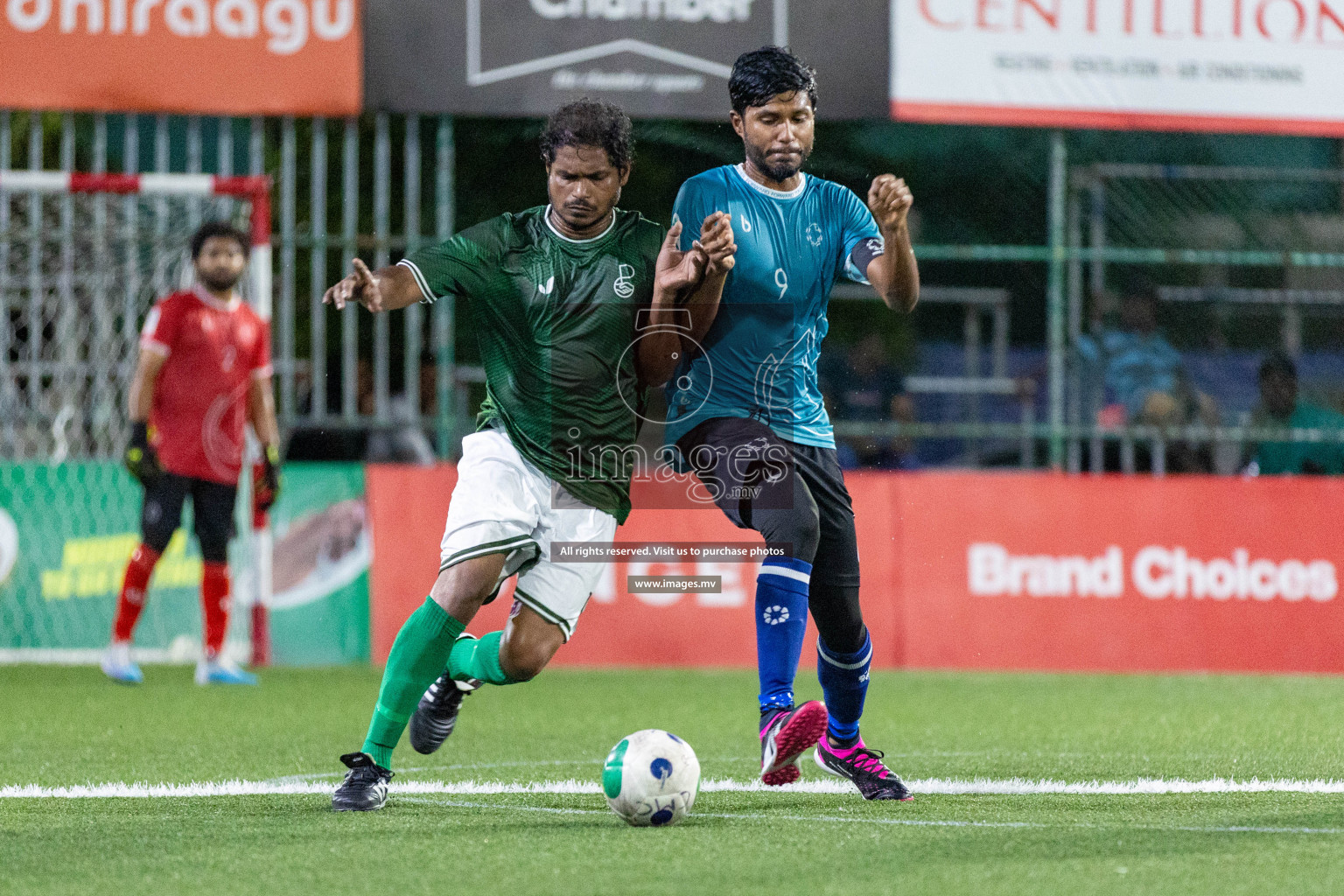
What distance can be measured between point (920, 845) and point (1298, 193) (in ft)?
27.3

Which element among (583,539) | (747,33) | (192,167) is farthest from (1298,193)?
(583,539)

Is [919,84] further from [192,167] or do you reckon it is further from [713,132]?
[192,167]

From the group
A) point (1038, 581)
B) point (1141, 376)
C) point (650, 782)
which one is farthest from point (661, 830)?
point (1141, 376)

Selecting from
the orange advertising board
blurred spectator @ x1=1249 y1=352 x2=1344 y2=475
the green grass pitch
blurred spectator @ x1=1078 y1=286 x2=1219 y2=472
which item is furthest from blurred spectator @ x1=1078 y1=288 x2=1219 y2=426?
the orange advertising board

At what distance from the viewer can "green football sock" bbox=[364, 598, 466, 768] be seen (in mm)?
4809

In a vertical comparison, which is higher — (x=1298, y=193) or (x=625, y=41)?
(x=625, y=41)

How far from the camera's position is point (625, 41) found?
34.8ft

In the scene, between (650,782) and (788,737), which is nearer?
(650,782)

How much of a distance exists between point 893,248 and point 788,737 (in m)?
1.36

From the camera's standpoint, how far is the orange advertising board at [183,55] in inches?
404

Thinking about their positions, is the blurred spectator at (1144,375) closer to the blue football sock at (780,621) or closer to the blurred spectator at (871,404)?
the blurred spectator at (871,404)

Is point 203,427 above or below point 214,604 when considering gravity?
above

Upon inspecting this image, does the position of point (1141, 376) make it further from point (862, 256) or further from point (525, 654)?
point (525, 654)

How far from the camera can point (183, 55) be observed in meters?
10.3
